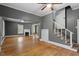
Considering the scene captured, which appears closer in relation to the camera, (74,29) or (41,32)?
(41,32)

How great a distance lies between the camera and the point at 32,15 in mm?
2111

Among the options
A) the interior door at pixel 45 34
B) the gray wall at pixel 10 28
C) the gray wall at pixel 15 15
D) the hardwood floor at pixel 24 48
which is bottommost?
the hardwood floor at pixel 24 48

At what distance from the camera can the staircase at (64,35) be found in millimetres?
2393

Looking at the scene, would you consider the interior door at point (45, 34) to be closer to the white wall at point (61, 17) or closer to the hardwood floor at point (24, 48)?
the hardwood floor at point (24, 48)

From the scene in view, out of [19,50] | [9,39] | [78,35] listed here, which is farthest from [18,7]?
[78,35]

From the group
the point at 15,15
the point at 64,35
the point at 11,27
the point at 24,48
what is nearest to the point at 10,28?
the point at 11,27

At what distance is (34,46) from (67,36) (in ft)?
4.39

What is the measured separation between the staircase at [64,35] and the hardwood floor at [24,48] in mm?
597

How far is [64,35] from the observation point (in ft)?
8.96

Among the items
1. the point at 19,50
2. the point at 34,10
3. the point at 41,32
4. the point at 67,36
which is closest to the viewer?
the point at 19,50

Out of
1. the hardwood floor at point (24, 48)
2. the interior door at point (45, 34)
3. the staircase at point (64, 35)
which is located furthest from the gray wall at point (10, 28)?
the staircase at point (64, 35)

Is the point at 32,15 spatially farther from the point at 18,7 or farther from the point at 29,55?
the point at 29,55

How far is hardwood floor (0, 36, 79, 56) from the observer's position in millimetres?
1858

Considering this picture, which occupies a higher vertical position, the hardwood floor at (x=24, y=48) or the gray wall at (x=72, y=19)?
the gray wall at (x=72, y=19)
